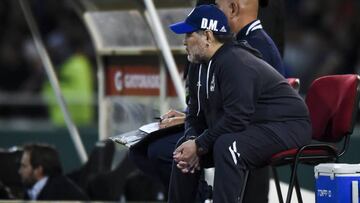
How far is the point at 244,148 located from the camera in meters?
6.77

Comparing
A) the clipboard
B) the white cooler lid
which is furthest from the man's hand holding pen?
the white cooler lid

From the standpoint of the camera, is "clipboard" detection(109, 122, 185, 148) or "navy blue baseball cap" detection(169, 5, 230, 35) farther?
"clipboard" detection(109, 122, 185, 148)

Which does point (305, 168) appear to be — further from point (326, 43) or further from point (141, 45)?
point (326, 43)

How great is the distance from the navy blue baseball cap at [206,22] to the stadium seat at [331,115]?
80 centimetres

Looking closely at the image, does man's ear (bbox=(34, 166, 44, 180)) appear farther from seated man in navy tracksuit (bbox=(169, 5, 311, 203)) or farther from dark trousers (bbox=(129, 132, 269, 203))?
seated man in navy tracksuit (bbox=(169, 5, 311, 203))

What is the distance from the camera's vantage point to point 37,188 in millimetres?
10969

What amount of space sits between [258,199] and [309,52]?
9603 millimetres

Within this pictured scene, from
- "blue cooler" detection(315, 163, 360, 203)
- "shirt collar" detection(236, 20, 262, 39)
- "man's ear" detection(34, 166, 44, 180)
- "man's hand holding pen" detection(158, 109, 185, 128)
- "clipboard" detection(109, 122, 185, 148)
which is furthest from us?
"man's ear" detection(34, 166, 44, 180)

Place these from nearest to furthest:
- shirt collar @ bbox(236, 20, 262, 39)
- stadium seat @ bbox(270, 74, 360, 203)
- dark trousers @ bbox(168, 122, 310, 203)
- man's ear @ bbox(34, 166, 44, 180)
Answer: dark trousers @ bbox(168, 122, 310, 203) → stadium seat @ bbox(270, 74, 360, 203) → shirt collar @ bbox(236, 20, 262, 39) → man's ear @ bbox(34, 166, 44, 180)

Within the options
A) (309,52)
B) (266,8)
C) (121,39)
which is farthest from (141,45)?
(309,52)

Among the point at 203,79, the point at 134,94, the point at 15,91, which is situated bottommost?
the point at 15,91

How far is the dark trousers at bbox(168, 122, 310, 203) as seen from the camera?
6723mm

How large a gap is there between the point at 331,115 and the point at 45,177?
411cm

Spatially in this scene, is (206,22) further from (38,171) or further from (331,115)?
(38,171)
